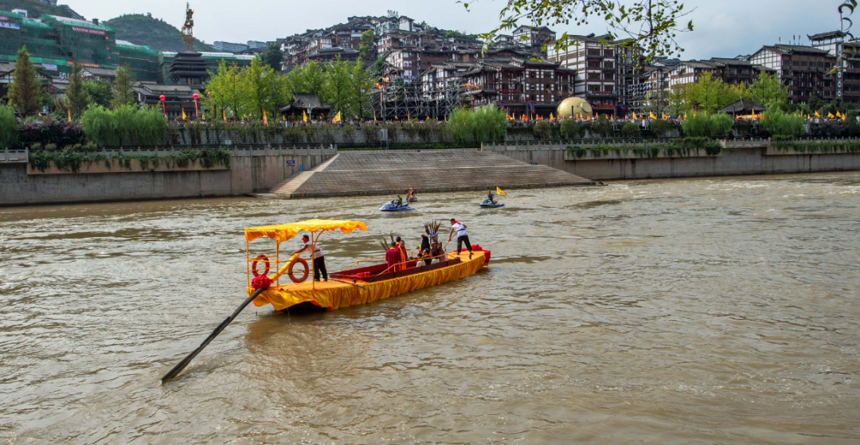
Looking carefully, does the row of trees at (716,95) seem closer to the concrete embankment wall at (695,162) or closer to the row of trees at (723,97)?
the row of trees at (723,97)

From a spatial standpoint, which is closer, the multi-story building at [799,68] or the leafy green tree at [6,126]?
the leafy green tree at [6,126]

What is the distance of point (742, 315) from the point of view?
1342 cm

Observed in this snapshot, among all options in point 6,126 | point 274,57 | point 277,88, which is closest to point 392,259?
point 6,126

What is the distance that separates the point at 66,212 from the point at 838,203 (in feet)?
152

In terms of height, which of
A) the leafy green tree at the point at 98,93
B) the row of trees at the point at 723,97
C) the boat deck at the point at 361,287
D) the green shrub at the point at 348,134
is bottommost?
the boat deck at the point at 361,287

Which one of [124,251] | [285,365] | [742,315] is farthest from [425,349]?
[124,251]

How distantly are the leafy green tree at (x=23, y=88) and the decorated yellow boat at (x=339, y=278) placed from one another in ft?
208

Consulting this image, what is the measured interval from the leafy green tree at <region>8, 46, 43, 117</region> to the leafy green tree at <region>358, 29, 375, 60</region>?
241ft

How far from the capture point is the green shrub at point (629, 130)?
248ft

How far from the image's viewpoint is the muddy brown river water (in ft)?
28.7

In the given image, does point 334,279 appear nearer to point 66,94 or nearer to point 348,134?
point 348,134

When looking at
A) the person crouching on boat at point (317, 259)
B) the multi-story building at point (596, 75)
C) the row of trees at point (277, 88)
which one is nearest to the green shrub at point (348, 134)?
the row of trees at point (277, 88)

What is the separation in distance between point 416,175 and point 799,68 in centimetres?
8443

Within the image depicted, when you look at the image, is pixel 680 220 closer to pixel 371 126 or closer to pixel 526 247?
pixel 526 247
